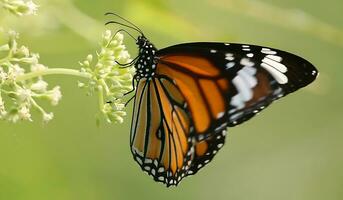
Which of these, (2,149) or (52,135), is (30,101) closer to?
(2,149)

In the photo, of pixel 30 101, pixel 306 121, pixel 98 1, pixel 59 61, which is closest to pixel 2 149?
pixel 30 101

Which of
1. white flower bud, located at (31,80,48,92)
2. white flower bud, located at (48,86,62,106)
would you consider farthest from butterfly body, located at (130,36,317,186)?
white flower bud, located at (31,80,48,92)

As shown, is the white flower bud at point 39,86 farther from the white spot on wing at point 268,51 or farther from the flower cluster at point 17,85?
the white spot on wing at point 268,51

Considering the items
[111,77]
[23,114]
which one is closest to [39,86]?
[23,114]

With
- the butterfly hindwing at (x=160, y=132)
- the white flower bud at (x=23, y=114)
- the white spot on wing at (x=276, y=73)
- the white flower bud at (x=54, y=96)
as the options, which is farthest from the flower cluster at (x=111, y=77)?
the white spot on wing at (x=276, y=73)

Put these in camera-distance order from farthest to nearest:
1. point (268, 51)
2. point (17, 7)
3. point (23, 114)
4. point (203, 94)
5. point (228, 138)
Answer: point (228, 138) → point (203, 94) → point (268, 51) → point (17, 7) → point (23, 114)

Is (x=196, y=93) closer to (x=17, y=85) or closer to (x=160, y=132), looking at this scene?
(x=160, y=132)
